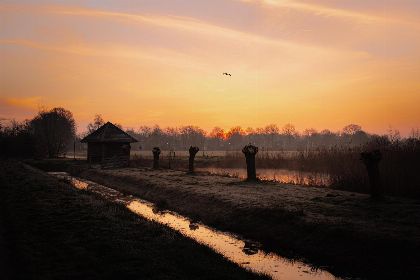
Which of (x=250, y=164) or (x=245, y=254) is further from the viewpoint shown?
(x=250, y=164)

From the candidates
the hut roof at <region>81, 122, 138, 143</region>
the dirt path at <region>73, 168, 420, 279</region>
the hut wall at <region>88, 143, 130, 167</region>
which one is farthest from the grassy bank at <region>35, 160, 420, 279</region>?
the hut wall at <region>88, 143, 130, 167</region>

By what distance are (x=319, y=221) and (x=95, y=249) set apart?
6.84 m

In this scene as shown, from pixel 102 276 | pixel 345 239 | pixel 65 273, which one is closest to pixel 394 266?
pixel 345 239

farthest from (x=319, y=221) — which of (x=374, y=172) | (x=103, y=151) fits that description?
(x=103, y=151)

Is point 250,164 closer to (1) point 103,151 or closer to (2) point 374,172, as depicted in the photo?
(2) point 374,172

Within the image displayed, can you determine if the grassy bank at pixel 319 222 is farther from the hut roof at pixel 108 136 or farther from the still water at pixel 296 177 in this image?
the hut roof at pixel 108 136

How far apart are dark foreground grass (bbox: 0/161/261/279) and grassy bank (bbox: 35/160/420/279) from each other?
269 centimetres

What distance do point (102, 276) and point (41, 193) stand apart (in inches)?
561

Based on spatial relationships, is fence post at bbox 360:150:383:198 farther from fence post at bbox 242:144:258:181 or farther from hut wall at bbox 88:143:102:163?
hut wall at bbox 88:143:102:163

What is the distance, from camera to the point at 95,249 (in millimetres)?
9859

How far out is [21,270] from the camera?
8.07 metres

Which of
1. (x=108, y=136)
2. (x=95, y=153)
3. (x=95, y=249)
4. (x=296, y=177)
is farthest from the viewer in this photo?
(x=95, y=153)

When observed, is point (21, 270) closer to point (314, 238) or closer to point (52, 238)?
point (52, 238)

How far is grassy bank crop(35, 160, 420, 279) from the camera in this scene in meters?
9.50
